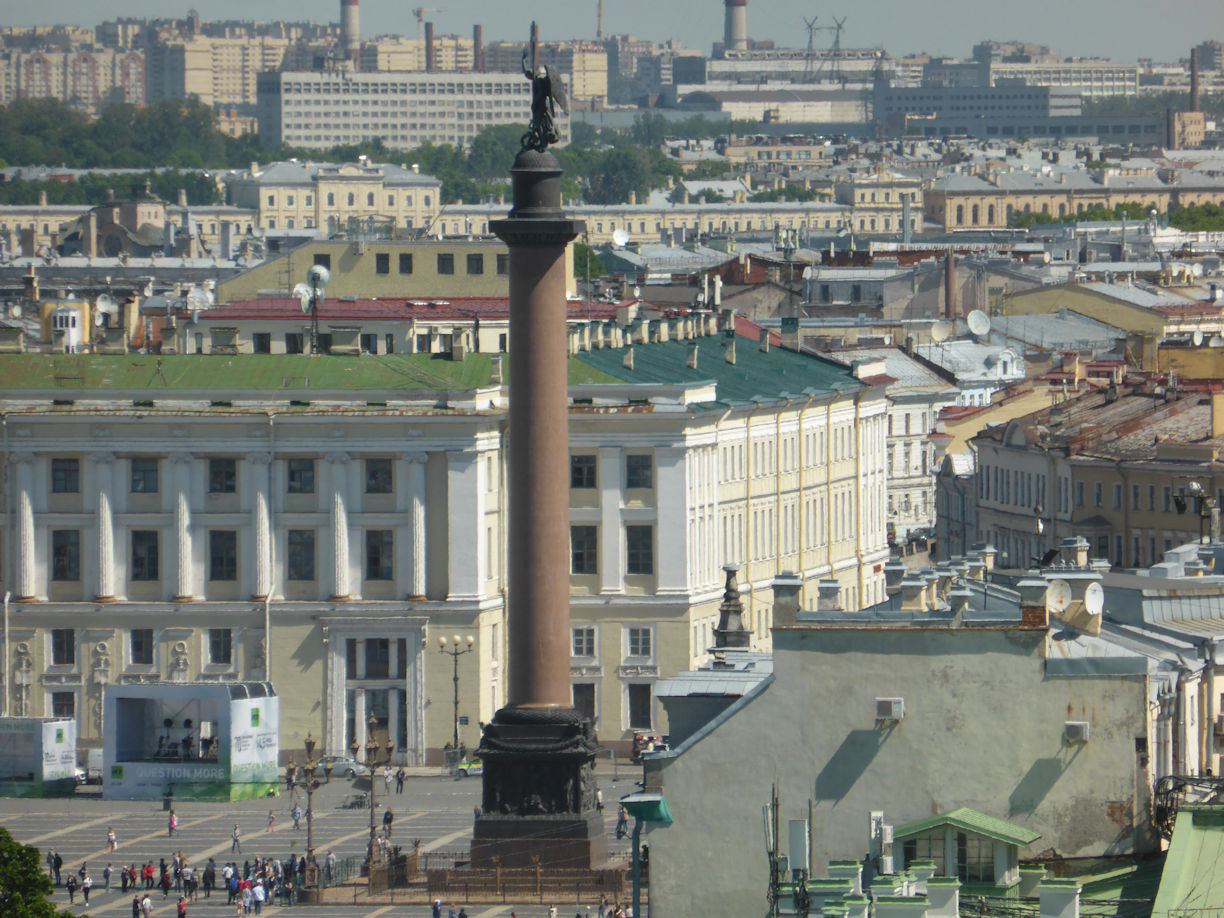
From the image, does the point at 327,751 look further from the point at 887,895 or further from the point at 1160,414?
the point at 887,895

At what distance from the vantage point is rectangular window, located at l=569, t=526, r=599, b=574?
70875mm

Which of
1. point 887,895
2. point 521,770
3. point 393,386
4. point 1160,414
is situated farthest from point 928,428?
point 887,895

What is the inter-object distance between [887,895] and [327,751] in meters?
40.8

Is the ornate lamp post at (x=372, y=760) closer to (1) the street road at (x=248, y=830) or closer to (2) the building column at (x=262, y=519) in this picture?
(1) the street road at (x=248, y=830)

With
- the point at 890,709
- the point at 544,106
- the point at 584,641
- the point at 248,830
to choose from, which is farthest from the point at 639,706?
the point at 890,709

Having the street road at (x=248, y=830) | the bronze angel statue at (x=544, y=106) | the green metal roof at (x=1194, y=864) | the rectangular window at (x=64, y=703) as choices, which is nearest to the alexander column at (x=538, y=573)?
the bronze angel statue at (x=544, y=106)

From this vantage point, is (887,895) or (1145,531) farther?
(1145,531)

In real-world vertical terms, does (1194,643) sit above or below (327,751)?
above

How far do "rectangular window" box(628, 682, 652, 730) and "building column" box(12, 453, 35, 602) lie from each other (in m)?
11.4

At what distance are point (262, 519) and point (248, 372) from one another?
3059 mm

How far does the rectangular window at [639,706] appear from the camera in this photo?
70.0 m

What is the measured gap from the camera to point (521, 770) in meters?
53.8

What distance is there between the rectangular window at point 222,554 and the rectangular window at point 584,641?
21.2ft

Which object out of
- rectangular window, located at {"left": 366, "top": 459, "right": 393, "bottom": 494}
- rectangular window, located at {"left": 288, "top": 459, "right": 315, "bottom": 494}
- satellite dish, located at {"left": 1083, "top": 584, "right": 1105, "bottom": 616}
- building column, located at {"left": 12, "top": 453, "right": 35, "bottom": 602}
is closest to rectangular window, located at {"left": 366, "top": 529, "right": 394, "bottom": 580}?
rectangular window, located at {"left": 366, "top": 459, "right": 393, "bottom": 494}
